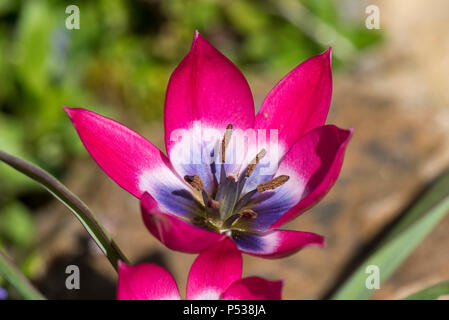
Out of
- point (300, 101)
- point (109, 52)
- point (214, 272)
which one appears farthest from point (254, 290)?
point (109, 52)

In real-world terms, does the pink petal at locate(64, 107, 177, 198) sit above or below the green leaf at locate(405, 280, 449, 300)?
above

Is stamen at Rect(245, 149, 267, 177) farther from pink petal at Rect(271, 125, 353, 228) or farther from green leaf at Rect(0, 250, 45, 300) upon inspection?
green leaf at Rect(0, 250, 45, 300)

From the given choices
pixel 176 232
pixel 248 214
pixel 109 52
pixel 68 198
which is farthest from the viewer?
pixel 109 52

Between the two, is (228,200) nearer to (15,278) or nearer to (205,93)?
(205,93)

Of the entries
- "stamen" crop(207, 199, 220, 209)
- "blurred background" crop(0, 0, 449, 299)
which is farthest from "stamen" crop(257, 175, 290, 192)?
"blurred background" crop(0, 0, 449, 299)

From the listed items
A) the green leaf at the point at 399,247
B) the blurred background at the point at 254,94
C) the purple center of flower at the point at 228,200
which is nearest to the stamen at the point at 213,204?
the purple center of flower at the point at 228,200

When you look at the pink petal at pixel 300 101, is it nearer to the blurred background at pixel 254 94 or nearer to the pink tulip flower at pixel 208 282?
the pink tulip flower at pixel 208 282

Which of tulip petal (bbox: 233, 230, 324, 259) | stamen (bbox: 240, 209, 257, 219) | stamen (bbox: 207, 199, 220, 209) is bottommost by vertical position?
tulip petal (bbox: 233, 230, 324, 259)
